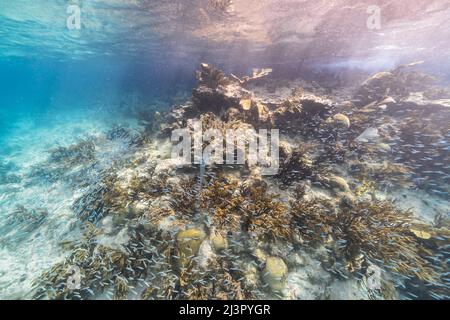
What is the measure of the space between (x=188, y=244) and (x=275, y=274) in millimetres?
2023

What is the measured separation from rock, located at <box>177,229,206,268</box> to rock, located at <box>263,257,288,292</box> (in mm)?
1625

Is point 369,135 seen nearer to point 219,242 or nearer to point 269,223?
point 269,223

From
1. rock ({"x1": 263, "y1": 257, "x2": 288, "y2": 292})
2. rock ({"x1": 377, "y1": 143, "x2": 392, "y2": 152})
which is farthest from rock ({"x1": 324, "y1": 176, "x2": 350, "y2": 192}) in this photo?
rock ({"x1": 263, "y1": 257, "x2": 288, "y2": 292})

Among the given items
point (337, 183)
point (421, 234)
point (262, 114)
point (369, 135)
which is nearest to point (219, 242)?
point (337, 183)

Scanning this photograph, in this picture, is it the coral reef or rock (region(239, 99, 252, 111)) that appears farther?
rock (region(239, 99, 252, 111))

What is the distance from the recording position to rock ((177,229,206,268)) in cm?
500

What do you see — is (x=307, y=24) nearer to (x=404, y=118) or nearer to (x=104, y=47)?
(x=404, y=118)

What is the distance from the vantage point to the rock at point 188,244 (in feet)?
16.4

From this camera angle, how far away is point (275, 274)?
4746 millimetres

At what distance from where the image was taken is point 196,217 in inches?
232

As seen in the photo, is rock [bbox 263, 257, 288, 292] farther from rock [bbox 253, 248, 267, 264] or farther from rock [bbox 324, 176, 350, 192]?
rock [bbox 324, 176, 350, 192]

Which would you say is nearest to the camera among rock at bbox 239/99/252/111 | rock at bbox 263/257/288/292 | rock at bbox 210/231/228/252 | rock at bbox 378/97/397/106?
rock at bbox 263/257/288/292

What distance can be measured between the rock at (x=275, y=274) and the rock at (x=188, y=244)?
5.33 ft
